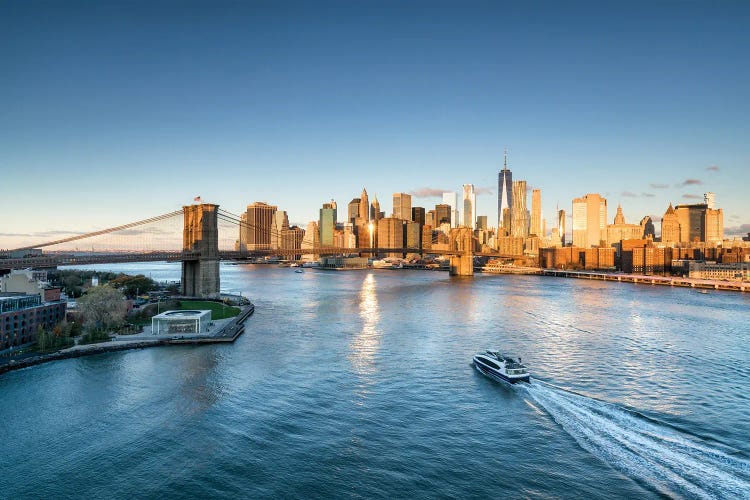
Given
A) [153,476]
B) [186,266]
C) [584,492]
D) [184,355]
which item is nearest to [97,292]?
[184,355]

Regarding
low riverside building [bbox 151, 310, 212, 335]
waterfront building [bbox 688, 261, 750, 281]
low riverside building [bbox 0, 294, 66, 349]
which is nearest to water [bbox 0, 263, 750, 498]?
low riverside building [bbox 151, 310, 212, 335]

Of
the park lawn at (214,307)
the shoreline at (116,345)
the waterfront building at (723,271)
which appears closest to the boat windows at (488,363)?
the shoreline at (116,345)

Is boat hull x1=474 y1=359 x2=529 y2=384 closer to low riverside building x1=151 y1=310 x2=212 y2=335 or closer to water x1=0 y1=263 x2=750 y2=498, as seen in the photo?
water x1=0 y1=263 x2=750 y2=498

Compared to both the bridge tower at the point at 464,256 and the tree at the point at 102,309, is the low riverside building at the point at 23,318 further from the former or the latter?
the bridge tower at the point at 464,256

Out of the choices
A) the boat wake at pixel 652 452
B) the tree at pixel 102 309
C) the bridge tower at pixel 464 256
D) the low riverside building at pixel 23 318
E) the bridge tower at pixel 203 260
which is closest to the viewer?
the boat wake at pixel 652 452

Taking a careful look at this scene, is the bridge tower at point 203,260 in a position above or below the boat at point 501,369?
above

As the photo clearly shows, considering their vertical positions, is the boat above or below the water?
above

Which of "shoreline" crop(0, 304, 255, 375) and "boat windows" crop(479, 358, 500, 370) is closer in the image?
"boat windows" crop(479, 358, 500, 370)
